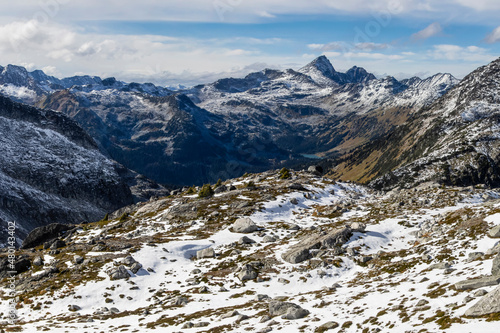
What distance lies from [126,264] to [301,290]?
26.4m

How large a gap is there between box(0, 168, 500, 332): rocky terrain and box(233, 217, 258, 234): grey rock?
265 mm

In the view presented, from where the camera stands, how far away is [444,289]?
30047mm

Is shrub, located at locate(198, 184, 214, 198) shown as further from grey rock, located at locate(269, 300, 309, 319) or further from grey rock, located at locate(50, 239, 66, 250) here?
grey rock, located at locate(269, 300, 309, 319)

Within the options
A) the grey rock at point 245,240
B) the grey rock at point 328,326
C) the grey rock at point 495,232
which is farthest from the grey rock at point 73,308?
the grey rock at point 495,232

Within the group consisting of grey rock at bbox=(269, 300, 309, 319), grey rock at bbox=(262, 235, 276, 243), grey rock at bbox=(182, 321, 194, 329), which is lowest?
grey rock at bbox=(182, 321, 194, 329)

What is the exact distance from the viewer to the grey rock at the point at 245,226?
68.9 meters

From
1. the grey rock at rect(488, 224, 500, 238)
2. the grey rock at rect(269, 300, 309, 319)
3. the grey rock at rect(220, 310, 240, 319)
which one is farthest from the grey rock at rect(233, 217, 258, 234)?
the grey rock at rect(488, 224, 500, 238)

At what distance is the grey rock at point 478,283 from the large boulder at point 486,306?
13.9ft

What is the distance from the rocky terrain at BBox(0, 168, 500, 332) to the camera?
3015 centimetres

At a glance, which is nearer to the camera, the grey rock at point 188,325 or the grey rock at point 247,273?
the grey rock at point 188,325

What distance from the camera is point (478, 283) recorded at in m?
28.2

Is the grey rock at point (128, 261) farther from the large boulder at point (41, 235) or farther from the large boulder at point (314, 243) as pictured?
the large boulder at point (41, 235)

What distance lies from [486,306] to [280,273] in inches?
1133

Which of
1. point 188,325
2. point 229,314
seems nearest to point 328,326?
point 229,314
